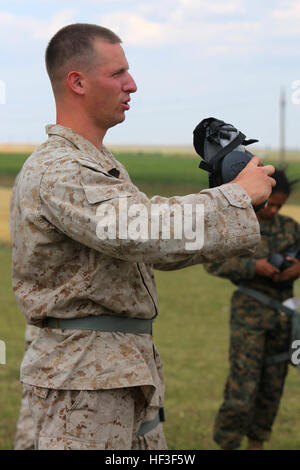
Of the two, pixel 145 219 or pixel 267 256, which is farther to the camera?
pixel 267 256

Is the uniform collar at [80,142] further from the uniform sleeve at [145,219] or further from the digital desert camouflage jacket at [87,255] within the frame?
the uniform sleeve at [145,219]

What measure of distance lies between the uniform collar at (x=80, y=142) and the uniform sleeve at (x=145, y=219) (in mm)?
278

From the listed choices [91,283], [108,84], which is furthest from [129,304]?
[108,84]

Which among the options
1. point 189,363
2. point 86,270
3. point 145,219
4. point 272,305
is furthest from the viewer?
point 189,363

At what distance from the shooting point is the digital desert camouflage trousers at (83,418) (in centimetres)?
270

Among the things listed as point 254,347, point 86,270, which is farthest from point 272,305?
point 86,270

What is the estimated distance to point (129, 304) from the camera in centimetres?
273

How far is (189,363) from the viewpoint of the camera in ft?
26.5

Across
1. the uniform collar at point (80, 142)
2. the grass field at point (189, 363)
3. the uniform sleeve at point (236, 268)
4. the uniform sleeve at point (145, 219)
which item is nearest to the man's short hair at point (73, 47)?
the uniform collar at point (80, 142)

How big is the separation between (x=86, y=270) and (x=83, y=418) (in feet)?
1.75

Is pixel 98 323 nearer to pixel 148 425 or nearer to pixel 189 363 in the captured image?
pixel 148 425

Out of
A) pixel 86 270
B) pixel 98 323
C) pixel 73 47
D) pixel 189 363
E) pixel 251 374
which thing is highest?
pixel 73 47

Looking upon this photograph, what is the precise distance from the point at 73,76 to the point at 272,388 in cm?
317
